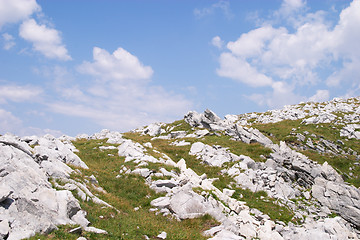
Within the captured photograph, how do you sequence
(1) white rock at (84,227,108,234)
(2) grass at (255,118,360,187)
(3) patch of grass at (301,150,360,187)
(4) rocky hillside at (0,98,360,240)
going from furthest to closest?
(2) grass at (255,118,360,187) < (3) patch of grass at (301,150,360,187) < (4) rocky hillside at (0,98,360,240) < (1) white rock at (84,227,108,234)

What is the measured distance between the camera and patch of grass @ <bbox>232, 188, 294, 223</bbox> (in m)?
23.0

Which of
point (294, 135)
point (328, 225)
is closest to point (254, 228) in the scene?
point (328, 225)

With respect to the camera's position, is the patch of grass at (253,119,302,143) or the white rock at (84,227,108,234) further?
the patch of grass at (253,119,302,143)

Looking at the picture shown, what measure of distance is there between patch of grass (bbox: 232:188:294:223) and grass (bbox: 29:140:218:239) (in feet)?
29.3

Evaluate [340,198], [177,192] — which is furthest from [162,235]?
[340,198]

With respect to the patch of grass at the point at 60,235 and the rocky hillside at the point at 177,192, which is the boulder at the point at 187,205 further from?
the patch of grass at the point at 60,235

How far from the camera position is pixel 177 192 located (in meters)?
20.5

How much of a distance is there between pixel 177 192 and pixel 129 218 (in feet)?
18.7

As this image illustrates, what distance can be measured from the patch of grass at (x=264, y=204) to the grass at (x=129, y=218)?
8.94 meters

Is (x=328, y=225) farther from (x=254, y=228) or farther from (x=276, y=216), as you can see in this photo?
(x=254, y=228)

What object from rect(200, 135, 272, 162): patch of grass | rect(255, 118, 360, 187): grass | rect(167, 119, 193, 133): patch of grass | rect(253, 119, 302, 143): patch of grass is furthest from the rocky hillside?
rect(167, 119, 193, 133): patch of grass

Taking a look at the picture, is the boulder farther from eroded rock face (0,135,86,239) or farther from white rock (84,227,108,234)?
eroded rock face (0,135,86,239)

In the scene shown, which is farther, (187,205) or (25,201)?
(187,205)

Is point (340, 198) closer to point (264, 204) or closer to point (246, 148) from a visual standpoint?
point (264, 204)
